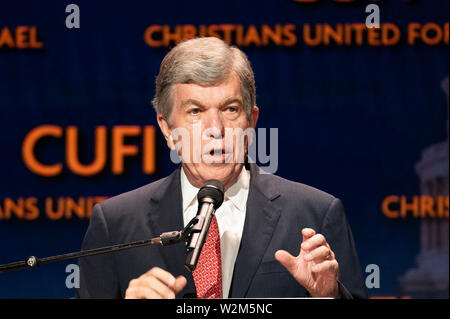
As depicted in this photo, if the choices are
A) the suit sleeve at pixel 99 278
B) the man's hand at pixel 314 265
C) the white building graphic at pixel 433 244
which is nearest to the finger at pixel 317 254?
the man's hand at pixel 314 265

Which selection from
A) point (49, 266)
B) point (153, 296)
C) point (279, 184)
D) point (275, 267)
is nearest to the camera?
point (153, 296)

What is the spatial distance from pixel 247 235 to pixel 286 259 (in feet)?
1.46

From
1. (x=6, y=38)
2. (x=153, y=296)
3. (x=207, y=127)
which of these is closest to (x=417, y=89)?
(x=207, y=127)

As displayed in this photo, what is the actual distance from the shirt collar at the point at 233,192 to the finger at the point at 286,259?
566mm

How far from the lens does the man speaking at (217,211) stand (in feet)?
8.03

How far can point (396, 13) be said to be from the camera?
14.6ft

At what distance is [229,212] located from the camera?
2.63 m

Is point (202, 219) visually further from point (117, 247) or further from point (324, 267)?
point (324, 267)

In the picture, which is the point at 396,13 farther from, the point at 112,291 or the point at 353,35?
the point at 112,291

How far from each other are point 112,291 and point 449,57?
2884 millimetres

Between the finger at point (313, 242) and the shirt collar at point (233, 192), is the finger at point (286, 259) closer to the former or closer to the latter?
the finger at point (313, 242)

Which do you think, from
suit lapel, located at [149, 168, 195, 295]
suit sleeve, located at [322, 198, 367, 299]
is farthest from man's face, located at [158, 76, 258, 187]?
suit sleeve, located at [322, 198, 367, 299]

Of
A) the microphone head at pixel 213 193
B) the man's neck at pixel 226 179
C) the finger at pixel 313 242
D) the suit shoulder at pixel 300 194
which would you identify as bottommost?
the finger at pixel 313 242

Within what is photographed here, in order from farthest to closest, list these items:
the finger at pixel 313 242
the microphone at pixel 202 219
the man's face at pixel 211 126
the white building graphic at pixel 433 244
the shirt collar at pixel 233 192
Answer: the white building graphic at pixel 433 244, the shirt collar at pixel 233 192, the man's face at pixel 211 126, the finger at pixel 313 242, the microphone at pixel 202 219
